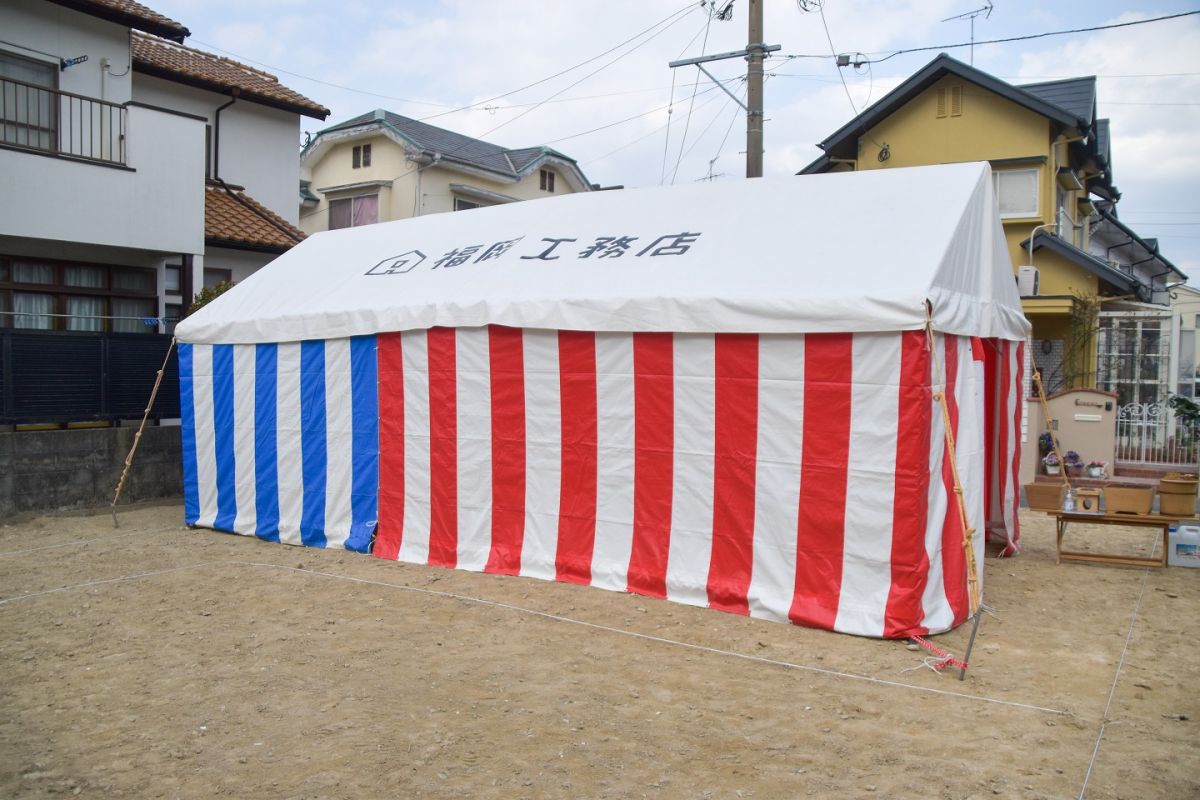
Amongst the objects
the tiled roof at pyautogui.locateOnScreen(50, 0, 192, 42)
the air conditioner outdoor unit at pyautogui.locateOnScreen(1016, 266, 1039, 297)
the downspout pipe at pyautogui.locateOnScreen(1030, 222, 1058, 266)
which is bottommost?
the air conditioner outdoor unit at pyautogui.locateOnScreen(1016, 266, 1039, 297)

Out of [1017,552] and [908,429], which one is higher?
[908,429]

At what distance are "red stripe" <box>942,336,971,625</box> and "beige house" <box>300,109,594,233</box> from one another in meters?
17.8

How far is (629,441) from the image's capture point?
5945 millimetres

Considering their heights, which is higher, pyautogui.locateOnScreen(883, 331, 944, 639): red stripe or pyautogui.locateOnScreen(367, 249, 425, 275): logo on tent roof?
pyautogui.locateOnScreen(367, 249, 425, 275): logo on tent roof

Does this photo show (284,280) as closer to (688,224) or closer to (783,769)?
(688,224)

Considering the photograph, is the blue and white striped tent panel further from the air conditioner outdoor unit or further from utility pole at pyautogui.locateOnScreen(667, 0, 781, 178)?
the air conditioner outdoor unit

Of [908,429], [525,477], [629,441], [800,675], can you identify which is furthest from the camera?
[525,477]

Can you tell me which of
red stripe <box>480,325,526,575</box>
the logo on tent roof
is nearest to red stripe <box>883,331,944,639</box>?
red stripe <box>480,325,526,575</box>

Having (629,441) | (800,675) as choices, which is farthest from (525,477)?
(800,675)

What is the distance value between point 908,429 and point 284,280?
5.90 m

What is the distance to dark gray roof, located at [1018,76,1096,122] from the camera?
600 inches

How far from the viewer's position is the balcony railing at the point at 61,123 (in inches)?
418

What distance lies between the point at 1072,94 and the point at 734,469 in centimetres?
1371

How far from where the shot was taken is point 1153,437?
12.1 m
